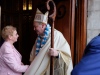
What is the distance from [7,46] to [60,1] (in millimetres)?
1024

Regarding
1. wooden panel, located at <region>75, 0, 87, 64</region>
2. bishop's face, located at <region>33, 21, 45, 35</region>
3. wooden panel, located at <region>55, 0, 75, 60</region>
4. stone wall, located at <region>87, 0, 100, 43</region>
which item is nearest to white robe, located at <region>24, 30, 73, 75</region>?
bishop's face, located at <region>33, 21, 45, 35</region>

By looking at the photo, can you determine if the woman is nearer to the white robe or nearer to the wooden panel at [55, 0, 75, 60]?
the white robe

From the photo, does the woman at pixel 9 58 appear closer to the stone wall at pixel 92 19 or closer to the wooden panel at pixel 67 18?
the wooden panel at pixel 67 18

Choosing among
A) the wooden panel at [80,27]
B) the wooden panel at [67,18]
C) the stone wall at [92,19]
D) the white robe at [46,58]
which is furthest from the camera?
the stone wall at [92,19]

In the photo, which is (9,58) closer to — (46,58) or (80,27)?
(46,58)

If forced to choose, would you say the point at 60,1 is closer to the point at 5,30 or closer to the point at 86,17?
the point at 86,17

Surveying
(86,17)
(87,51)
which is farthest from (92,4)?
(87,51)

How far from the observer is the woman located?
9.01 ft

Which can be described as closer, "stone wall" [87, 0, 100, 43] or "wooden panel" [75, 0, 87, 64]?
"wooden panel" [75, 0, 87, 64]

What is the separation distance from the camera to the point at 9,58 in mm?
2740

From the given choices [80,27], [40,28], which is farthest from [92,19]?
[40,28]

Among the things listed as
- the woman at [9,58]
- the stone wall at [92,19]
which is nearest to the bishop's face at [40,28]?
the woman at [9,58]

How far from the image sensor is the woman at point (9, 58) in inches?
108

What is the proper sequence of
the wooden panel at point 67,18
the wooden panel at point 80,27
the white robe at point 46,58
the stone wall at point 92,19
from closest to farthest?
1. the white robe at point 46,58
2. the wooden panel at point 67,18
3. the wooden panel at point 80,27
4. the stone wall at point 92,19
